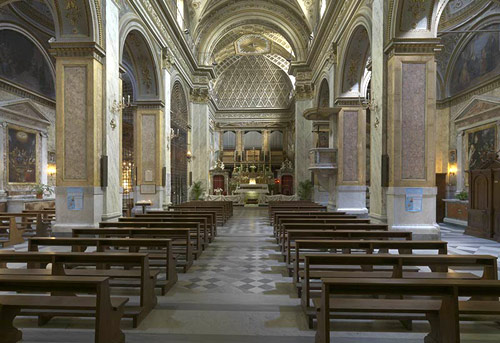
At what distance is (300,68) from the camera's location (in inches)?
760

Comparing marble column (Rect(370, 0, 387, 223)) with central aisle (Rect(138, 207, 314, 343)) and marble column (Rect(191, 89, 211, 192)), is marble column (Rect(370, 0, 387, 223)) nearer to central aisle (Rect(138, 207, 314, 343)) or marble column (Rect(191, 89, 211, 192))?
central aisle (Rect(138, 207, 314, 343))

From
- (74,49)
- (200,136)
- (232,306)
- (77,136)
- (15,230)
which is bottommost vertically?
(232,306)

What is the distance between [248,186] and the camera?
70.0 ft

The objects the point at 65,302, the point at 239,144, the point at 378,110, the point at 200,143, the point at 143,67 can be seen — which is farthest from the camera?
the point at 239,144

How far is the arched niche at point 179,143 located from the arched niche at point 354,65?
7767 millimetres

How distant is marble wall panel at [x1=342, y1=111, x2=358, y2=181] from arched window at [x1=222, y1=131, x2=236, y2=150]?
17598mm

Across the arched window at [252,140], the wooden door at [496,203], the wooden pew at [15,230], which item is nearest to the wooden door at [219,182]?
the arched window at [252,140]

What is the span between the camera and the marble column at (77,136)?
307 inches

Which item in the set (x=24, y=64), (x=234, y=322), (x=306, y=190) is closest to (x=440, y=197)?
(x=306, y=190)

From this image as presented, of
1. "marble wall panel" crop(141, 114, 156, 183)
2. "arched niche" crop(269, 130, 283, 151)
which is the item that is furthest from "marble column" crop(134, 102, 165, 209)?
"arched niche" crop(269, 130, 283, 151)

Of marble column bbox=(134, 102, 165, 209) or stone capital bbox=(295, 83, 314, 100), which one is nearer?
marble column bbox=(134, 102, 165, 209)

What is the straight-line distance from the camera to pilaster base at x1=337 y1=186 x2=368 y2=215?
11.9 metres

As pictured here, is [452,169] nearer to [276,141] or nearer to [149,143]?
[149,143]

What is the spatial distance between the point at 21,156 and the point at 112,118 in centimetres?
763
